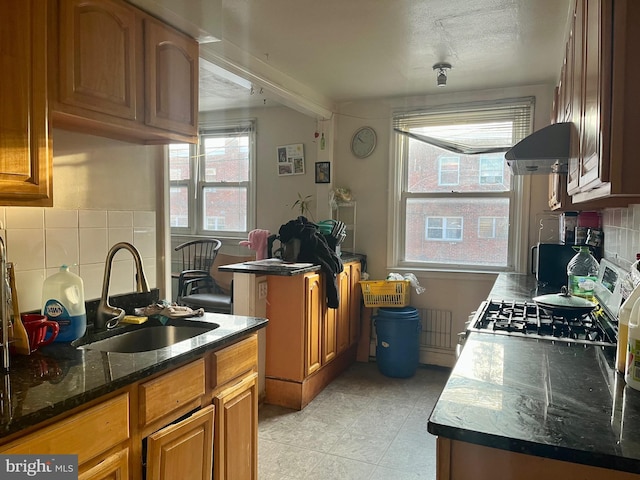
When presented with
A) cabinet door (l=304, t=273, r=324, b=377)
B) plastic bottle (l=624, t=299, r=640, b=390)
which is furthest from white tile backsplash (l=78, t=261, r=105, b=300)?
plastic bottle (l=624, t=299, r=640, b=390)

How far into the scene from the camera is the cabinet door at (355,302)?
3.86 m

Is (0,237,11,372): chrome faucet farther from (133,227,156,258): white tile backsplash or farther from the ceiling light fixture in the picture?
the ceiling light fixture

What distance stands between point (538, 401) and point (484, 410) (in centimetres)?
16

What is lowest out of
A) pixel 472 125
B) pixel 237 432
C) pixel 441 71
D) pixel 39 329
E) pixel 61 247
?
pixel 237 432

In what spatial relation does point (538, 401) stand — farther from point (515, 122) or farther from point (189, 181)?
point (189, 181)

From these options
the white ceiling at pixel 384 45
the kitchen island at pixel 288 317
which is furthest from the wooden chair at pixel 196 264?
the white ceiling at pixel 384 45

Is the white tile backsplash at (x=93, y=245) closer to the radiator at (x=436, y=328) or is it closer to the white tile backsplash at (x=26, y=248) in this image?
the white tile backsplash at (x=26, y=248)

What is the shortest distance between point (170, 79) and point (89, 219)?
656mm

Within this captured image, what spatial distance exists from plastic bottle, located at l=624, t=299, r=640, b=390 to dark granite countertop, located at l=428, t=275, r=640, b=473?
3 centimetres

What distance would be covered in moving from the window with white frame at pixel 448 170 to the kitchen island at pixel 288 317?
1447 mm

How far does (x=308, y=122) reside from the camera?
14.3 ft

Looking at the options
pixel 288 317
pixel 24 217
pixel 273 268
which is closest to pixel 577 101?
pixel 24 217

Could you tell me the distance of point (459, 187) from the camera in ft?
12.9

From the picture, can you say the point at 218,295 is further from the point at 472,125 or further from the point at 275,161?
the point at 472,125
